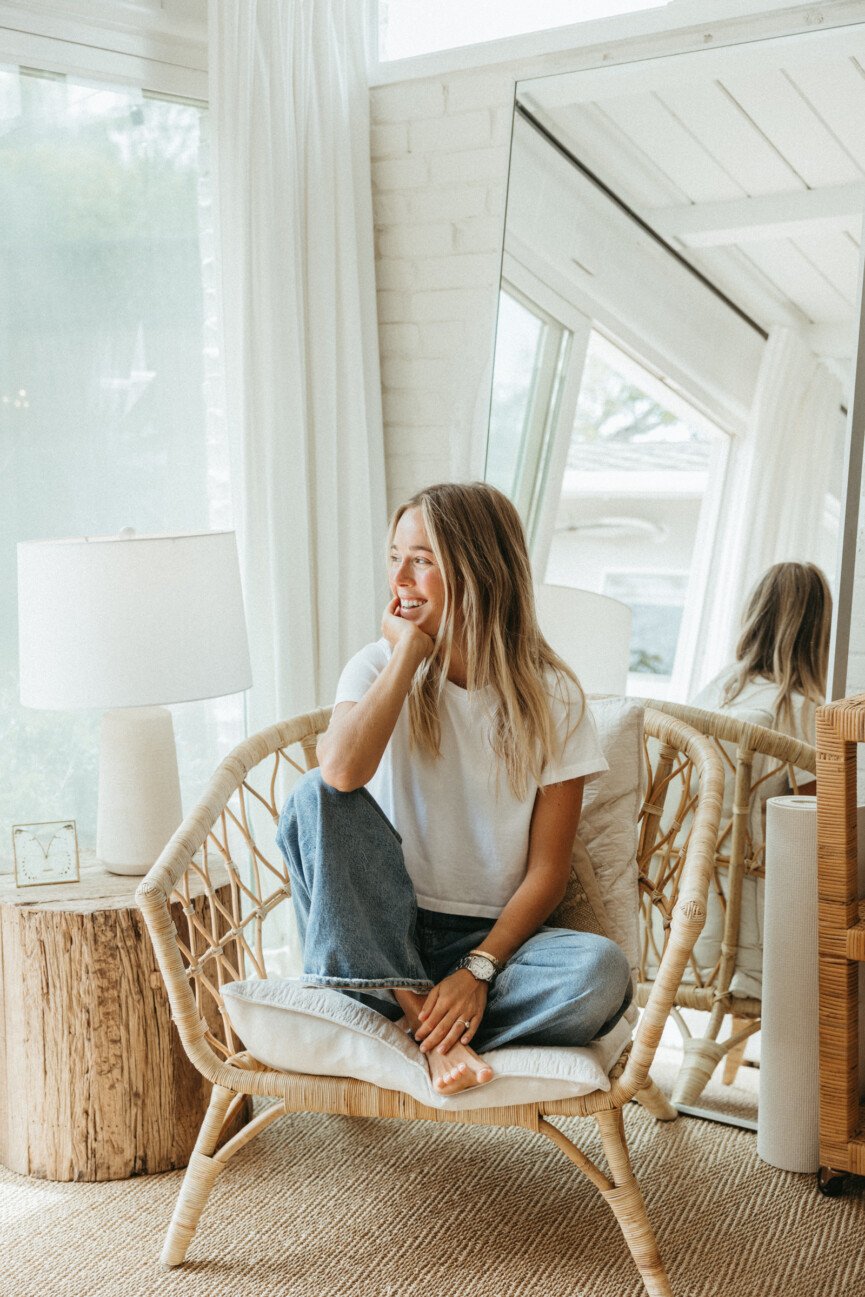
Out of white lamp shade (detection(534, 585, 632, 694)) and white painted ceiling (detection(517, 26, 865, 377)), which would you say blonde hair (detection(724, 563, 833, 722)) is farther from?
white painted ceiling (detection(517, 26, 865, 377))

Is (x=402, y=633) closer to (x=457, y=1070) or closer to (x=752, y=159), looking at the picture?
(x=457, y=1070)

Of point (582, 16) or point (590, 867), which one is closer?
point (590, 867)

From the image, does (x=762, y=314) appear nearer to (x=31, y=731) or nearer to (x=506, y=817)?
(x=506, y=817)

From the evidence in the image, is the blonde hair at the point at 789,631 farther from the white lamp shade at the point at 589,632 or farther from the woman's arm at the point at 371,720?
the woman's arm at the point at 371,720

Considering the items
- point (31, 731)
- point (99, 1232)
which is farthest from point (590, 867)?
point (31, 731)

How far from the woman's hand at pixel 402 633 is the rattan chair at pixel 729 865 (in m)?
0.49

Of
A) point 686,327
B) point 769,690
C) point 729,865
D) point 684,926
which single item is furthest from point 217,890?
point 686,327

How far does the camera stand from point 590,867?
1.87m

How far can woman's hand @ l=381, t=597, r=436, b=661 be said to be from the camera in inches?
70.6

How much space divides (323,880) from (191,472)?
1.20 m

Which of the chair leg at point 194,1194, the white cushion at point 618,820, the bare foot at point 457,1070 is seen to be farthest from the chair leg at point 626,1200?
the chair leg at point 194,1194

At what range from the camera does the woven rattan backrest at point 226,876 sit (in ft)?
5.27

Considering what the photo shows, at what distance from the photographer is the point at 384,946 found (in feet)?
5.39

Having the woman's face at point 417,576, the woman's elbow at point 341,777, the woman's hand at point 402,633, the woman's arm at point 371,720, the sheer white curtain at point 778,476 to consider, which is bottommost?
the woman's elbow at point 341,777
